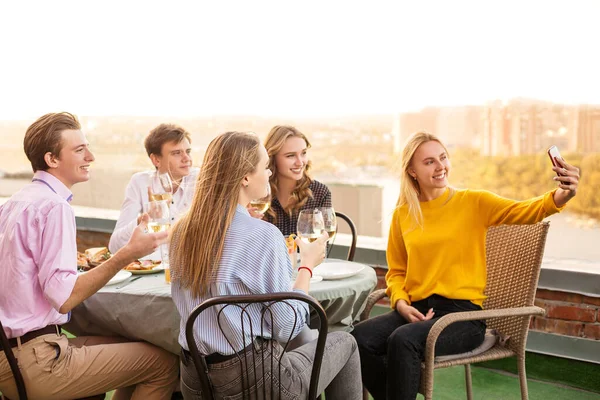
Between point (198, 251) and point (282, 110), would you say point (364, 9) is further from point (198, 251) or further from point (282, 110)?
point (198, 251)

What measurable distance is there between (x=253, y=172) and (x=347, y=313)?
0.85 m

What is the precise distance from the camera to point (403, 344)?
93.0 inches

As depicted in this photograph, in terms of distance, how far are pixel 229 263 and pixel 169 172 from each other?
5.86 ft

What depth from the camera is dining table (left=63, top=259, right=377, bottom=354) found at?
2375 mm

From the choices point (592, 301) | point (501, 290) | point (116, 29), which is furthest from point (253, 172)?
point (116, 29)

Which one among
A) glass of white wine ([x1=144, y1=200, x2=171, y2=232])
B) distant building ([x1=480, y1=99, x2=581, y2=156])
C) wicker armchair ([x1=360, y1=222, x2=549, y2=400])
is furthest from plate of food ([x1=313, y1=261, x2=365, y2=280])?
distant building ([x1=480, y1=99, x2=581, y2=156])

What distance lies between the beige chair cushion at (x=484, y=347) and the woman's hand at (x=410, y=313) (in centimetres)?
19

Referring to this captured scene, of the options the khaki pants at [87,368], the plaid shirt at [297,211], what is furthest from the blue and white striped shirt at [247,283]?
the plaid shirt at [297,211]

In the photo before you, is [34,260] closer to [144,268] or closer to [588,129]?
[144,268]

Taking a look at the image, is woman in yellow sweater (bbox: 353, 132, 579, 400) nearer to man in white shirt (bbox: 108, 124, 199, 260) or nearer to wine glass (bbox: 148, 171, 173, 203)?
wine glass (bbox: 148, 171, 173, 203)

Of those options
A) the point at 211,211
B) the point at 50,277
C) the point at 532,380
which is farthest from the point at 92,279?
the point at 532,380

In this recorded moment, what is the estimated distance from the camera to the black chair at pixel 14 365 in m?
2.05

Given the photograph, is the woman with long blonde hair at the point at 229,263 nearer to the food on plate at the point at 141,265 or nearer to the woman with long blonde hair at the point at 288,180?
the food on plate at the point at 141,265

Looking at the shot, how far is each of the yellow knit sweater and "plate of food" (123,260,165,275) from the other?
3.10ft
